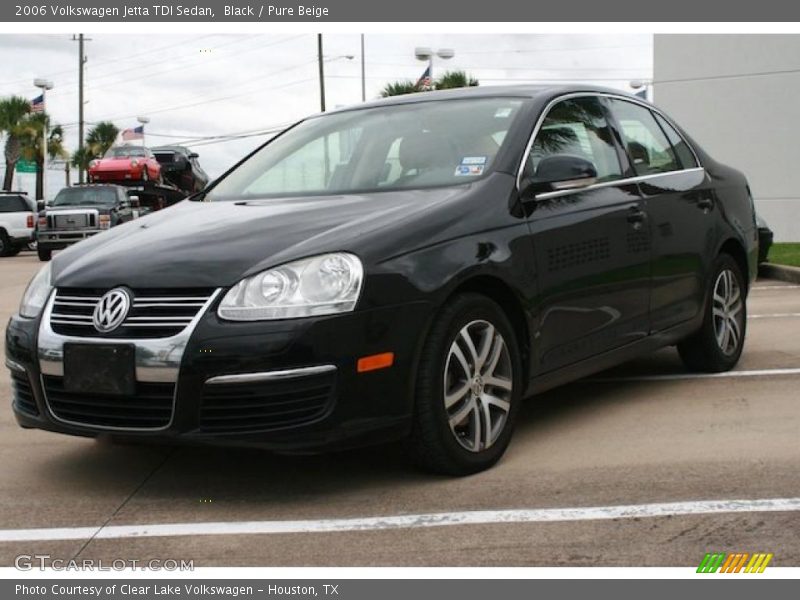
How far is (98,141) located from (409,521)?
59968 millimetres

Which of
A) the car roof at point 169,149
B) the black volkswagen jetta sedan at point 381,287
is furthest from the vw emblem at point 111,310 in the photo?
the car roof at point 169,149

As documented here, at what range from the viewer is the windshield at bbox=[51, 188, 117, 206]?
25.3 meters

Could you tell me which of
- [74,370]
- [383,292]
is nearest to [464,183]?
[383,292]

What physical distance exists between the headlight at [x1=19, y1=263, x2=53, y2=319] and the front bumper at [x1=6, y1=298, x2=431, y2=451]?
436mm

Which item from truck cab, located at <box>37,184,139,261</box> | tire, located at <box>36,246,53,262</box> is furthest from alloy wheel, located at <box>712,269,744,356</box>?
tire, located at <box>36,246,53,262</box>

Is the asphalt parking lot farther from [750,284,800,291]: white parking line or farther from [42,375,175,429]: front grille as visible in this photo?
[750,284,800,291]: white parking line

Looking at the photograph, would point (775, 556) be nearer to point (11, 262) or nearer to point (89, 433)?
point (89, 433)

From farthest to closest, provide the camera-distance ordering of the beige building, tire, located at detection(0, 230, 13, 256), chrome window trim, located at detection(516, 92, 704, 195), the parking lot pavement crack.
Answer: tire, located at detection(0, 230, 13, 256)
the beige building
chrome window trim, located at detection(516, 92, 704, 195)
the parking lot pavement crack

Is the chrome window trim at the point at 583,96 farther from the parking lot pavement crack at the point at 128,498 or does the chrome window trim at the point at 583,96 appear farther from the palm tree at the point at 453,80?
the palm tree at the point at 453,80

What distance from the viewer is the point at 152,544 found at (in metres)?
3.73

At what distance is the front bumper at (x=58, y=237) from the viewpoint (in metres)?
24.2

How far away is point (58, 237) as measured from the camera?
24.3 m

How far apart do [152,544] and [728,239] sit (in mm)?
4036

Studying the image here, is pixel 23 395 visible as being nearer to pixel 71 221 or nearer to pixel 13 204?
pixel 71 221
